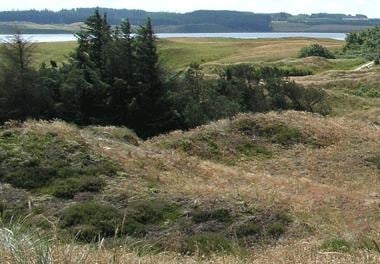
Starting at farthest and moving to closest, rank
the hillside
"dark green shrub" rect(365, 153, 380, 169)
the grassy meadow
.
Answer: "dark green shrub" rect(365, 153, 380, 169) < the hillside < the grassy meadow

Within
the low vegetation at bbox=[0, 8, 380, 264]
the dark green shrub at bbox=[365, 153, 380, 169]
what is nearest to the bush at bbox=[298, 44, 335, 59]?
the low vegetation at bbox=[0, 8, 380, 264]

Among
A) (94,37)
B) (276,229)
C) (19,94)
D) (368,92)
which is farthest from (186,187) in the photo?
(368,92)

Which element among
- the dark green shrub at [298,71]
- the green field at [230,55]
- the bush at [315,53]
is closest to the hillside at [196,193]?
the dark green shrub at [298,71]

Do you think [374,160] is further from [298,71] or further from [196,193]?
[298,71]

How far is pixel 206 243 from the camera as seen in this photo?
1114 centimetres

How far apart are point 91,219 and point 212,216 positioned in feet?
8.43

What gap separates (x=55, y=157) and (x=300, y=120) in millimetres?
14408

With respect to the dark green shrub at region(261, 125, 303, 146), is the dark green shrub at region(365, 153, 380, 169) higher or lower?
lower

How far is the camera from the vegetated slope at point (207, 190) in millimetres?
11555

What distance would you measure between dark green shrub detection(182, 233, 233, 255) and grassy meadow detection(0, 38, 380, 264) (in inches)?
1.4

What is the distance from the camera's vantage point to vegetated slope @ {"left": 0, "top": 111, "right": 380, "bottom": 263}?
11.6 m

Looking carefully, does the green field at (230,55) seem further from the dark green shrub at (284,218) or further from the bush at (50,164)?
the dark green shrub at (284,218)

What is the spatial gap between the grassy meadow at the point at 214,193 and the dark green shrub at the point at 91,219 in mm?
58

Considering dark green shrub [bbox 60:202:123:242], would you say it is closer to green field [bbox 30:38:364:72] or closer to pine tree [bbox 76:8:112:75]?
pine tree [bbox 76:8:112:75]
